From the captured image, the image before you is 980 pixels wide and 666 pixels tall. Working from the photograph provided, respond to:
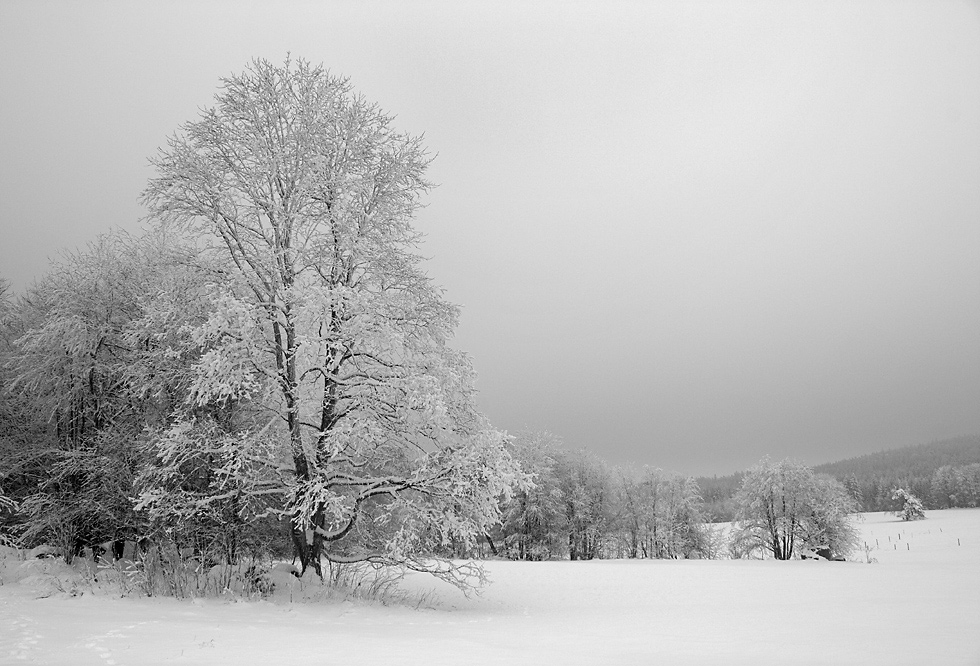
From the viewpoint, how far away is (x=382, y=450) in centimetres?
1255

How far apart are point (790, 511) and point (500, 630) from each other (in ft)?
169

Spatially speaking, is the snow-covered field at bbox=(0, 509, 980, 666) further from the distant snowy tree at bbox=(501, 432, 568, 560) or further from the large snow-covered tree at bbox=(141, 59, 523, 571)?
the distant snowy tree at bbox=(501, 432, 568, 560)

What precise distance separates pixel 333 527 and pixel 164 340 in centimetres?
618

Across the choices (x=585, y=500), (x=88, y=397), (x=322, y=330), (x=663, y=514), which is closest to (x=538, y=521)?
(x=585, y=500)

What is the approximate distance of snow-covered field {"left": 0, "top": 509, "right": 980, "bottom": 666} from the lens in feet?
19.9

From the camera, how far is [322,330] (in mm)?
10984

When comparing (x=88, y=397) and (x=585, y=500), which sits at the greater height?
(x=88, y=397)

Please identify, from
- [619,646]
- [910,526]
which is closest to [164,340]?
[619,646]

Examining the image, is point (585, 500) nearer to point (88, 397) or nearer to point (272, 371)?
point (88, 397)

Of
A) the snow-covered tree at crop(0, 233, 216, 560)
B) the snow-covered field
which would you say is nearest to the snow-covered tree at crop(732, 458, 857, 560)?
the snow-covered field

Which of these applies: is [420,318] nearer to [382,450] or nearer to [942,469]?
[382,450]

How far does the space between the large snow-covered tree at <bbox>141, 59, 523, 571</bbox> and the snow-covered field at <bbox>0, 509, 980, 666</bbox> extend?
1.85 meters

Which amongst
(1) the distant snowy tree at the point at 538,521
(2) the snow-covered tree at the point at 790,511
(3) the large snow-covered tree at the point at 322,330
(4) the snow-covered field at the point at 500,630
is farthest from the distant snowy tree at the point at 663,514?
(3) the large snow-covered tree at the point at 322,330

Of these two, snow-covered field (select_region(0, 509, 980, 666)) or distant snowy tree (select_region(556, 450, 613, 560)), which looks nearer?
snow-covered field (select_region(0, 509, 980, 666))
